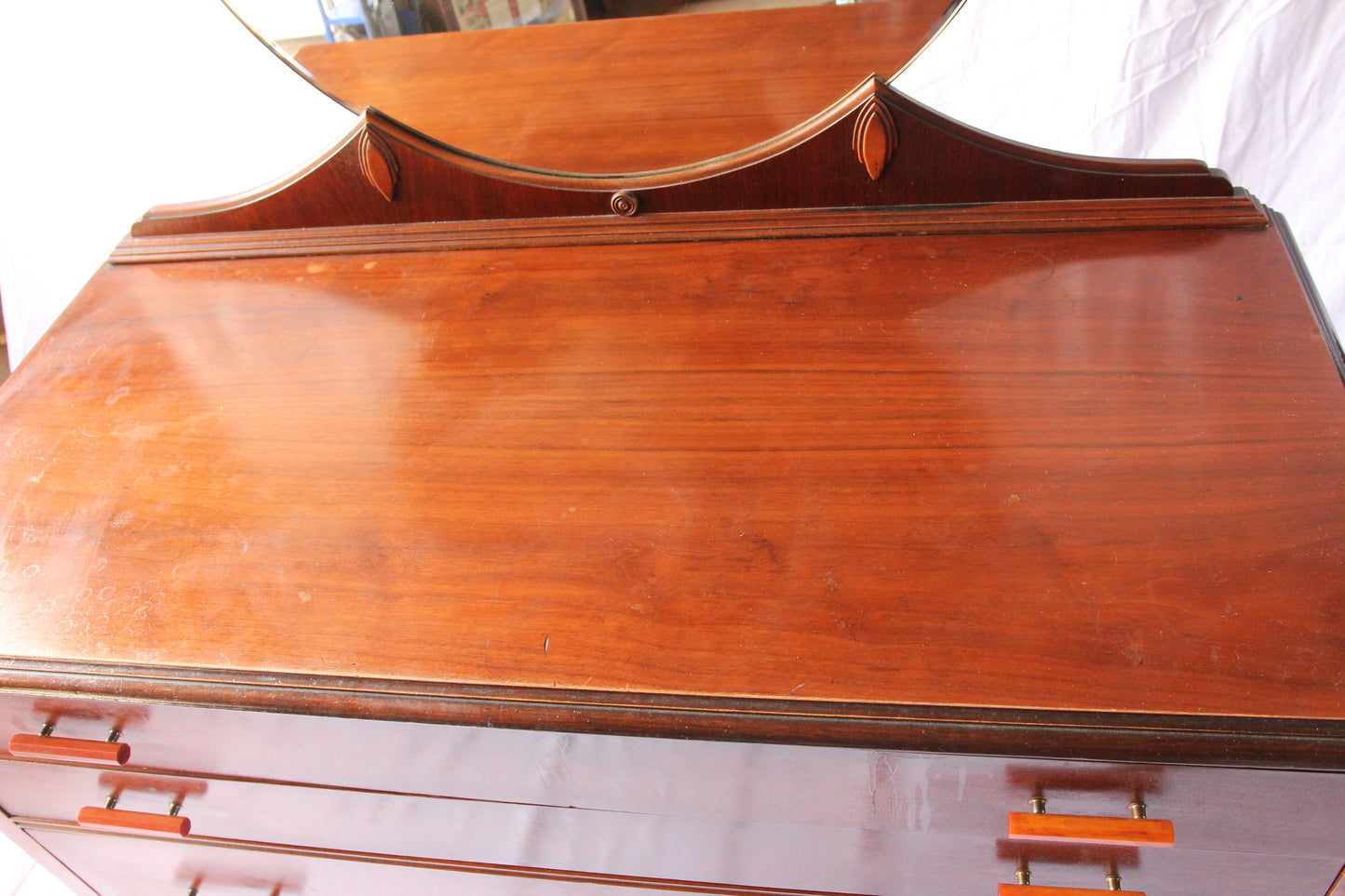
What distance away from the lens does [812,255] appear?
992 millimetres

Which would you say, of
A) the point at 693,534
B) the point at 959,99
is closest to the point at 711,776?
the point at 693,534

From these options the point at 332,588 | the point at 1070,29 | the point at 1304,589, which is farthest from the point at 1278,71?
A: the point at 332,588

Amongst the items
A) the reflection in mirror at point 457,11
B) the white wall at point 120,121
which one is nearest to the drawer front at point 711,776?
the reflection in mirror at point 457,11

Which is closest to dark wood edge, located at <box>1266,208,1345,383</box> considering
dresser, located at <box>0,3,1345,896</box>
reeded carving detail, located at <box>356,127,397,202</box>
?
dresser, located at <box>0,3,1345,896</box>

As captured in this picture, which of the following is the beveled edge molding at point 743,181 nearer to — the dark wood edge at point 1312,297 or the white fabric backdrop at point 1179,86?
the dark wood edge at point 1312,297

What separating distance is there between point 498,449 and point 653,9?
53 centimetres

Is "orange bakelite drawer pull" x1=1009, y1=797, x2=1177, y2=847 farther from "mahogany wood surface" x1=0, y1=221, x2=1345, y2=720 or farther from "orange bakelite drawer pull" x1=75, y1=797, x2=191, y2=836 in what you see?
"orange bakelite drawer pull" x1=75, y1=797, x2=191, y2=836

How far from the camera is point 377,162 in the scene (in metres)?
1.03

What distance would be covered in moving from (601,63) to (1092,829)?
0.88 metres

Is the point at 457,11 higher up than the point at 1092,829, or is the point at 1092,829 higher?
the point at 457,11

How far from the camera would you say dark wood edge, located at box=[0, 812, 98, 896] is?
104 centimetres

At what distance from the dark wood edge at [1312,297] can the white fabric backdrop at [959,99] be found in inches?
18.0

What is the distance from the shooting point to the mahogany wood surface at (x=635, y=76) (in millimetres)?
1078

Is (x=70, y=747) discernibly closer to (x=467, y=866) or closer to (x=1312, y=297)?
(x=467, y=866)
